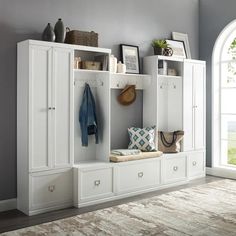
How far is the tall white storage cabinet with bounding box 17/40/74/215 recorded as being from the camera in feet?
12.8

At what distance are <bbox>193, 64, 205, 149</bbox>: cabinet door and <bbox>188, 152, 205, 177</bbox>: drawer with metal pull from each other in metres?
0.14

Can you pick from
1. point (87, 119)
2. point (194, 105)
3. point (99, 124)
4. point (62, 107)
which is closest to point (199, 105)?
point (194, 105)

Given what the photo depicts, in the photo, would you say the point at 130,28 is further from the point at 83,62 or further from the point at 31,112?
the point at 31,112

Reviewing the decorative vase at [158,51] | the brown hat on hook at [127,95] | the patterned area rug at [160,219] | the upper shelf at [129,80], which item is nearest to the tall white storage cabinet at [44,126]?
the patterned area rug at [160,219]

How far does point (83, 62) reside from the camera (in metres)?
4.51

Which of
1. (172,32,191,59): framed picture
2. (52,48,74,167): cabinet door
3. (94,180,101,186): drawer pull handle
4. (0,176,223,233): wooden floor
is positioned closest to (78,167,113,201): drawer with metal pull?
(94,180,101,186): drawer pull handle

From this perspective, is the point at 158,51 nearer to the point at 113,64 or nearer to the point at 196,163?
the point at 113,64

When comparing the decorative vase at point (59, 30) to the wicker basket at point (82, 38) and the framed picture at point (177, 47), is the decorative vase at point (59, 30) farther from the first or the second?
the framed picture at point (177, 47)

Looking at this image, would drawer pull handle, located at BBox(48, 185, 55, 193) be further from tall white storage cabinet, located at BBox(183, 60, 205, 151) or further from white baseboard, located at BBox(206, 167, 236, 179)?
white baseboard, located at BBox(206, 167, 236, 179)

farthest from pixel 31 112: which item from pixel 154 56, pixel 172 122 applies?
pixel 172 122

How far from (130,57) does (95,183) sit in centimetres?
190

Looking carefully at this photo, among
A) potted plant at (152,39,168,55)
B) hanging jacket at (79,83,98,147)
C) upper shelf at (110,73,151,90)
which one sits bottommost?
hanging jacket at (79,83,98,147)

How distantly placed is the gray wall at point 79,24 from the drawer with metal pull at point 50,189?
1.14ft

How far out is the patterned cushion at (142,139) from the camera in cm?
504
